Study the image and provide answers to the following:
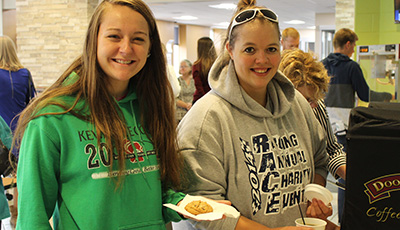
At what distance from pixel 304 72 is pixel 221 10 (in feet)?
37.1

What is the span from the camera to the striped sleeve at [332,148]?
1793mm

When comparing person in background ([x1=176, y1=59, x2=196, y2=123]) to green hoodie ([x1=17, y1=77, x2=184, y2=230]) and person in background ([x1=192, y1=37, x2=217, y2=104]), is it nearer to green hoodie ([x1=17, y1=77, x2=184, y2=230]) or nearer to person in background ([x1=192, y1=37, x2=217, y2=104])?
person in background ([x1=192, y1=37, x2=217, y2=104])

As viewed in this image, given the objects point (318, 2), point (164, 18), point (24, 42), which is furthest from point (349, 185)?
point (164, 18)

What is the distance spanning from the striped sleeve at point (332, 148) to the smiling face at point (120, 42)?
0.94 metres

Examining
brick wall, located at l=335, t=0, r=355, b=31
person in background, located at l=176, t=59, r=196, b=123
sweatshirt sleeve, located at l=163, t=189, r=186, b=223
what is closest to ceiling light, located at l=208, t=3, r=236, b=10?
brick wall, located at l=335, t=0, r=355, b=31

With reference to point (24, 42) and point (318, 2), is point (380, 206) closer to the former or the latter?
point (24, 42)

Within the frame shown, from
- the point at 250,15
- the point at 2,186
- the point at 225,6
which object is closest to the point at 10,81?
the point at 2,186

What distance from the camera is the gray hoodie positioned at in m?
1.45

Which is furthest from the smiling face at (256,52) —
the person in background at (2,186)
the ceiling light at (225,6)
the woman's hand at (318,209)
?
the ceiling light at (225,6)

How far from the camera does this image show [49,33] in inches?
362

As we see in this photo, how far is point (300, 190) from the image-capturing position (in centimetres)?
159

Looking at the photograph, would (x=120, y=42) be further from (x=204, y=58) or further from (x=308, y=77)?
(x=204, y=58)

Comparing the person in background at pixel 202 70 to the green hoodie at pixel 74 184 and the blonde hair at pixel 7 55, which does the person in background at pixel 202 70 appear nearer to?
the blonde hair at pixel 7 55

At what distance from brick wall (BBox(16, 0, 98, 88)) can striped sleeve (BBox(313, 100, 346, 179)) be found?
7.52 meters
